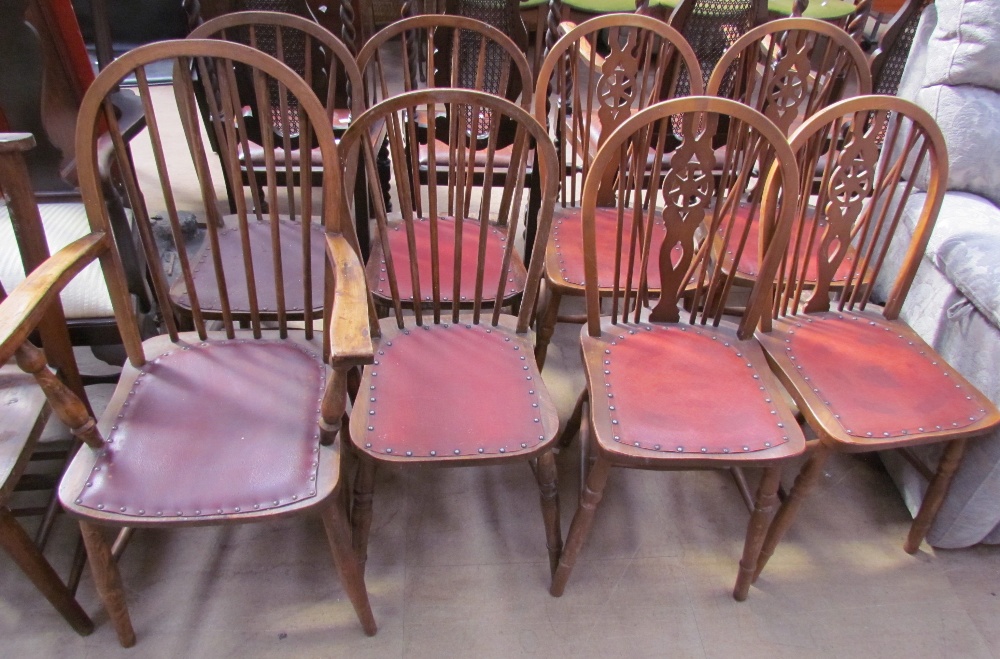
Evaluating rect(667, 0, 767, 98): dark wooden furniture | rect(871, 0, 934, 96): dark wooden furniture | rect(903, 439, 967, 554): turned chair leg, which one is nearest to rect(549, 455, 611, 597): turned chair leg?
rect(903, 439, 967, 554): turned chair leg

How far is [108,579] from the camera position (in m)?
1.08

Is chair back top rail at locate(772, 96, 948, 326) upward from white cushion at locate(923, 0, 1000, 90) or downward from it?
downward

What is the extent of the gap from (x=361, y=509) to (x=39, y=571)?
55 centimetres

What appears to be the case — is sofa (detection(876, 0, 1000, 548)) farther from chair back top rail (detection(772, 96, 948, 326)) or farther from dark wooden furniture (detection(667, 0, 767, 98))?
dark wooden furniture (detection(667, 0, 767, 98))

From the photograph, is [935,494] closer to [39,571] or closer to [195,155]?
[195,155]

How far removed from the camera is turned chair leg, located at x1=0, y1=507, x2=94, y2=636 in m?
1.01

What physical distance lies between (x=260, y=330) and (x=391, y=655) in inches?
27.0

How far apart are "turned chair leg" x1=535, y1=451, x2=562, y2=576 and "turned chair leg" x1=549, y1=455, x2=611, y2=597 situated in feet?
0.08

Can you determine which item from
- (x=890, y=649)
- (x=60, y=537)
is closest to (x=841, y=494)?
(x=890, y=649)

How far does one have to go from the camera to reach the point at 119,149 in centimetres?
107

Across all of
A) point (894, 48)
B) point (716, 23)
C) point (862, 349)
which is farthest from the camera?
point (716, 23)

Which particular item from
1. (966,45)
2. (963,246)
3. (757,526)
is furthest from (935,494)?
(966,45)

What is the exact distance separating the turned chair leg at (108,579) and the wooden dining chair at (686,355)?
82 cm

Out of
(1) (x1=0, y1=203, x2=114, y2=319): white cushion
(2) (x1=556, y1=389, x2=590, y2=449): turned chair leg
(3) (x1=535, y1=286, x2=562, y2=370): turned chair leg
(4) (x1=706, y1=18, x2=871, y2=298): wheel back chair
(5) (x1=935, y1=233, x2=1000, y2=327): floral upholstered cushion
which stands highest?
(4) (x1=706, y1=18, x2=871, y2=298): wheel back chair
